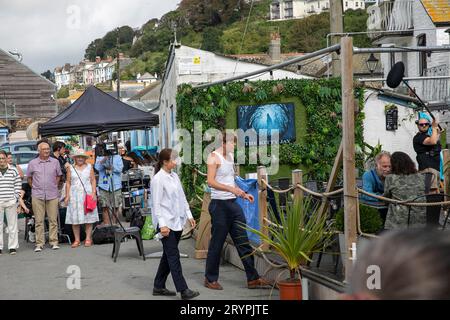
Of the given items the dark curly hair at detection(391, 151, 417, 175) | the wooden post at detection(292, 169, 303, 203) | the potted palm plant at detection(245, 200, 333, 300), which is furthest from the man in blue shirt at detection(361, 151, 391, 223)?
the potted palm plant at detection(245, 200, 333, 300)

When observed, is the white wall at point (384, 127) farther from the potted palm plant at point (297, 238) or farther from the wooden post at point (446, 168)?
the potted palm plant at point (297, 238)

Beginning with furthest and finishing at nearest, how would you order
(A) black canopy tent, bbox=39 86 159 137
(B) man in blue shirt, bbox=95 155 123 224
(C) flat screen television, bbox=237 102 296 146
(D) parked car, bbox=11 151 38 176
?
(D) parked car, bbox=11 151 38 176, (C) flat screen television, bbox=237 102 296 146, (B) man in blue shirt, bbox=95 155 123 224, (A) black canopy tent, bbox=39 86 159 137

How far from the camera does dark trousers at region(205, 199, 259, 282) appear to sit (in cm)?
841

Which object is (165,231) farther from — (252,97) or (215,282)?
(252,97)

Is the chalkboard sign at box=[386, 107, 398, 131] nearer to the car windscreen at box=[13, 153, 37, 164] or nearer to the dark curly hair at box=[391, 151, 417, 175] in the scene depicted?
the dark curly hair at box=[391, 151, 417, 175]

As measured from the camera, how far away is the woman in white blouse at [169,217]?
7.91 meters

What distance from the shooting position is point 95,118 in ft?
47.3

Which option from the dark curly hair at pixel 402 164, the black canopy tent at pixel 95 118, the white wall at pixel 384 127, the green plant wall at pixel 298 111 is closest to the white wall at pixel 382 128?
the white wall at pixel 384 127

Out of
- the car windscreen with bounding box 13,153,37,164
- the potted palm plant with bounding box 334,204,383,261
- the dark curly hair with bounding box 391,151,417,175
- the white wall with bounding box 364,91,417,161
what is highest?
the white wall with bounding box 364,91,417,161

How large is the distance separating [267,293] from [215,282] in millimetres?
635

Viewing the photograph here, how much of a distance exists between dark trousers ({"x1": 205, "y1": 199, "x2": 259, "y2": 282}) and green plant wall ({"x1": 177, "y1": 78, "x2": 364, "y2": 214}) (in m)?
8.05

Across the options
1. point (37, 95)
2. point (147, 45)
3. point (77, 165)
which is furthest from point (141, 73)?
point (77, 165)

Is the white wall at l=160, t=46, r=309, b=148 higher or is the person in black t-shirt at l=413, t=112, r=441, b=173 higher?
the white wall at l=160, t=46, r=309, b=148
